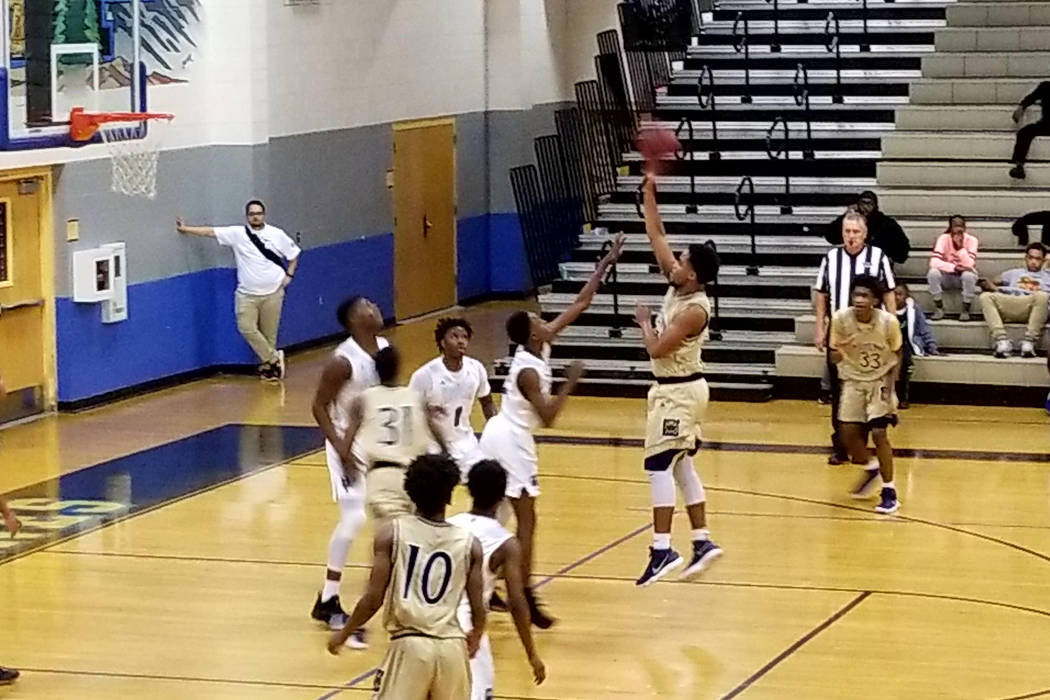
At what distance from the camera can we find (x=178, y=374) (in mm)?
18922

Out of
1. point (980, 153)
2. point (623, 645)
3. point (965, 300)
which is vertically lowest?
point (623, 645)

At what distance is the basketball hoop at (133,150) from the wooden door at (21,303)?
90cm

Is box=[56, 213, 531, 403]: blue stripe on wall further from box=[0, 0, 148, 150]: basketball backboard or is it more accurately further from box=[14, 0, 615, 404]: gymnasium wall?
box=[0, 0, 148, 150]: basketball backboard

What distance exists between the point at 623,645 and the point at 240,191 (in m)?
10.5

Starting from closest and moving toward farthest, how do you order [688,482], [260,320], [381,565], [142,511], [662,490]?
[381,565] < [662,490] < [688,482] < [142,511] < [260,320]

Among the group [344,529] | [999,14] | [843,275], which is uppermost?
[999,14]

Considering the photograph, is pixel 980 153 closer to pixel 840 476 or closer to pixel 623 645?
pixel 840 476

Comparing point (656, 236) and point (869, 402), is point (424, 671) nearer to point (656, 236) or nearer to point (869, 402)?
point (656, 236)


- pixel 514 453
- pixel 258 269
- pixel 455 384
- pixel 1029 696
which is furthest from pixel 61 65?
pixel 1029 696

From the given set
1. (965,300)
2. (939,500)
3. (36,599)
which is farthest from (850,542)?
(965,300)

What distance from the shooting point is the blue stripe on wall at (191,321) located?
17.4 metres

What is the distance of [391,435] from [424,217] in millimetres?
14551

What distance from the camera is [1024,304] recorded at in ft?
58.3

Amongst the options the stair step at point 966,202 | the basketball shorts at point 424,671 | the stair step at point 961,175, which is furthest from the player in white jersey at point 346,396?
the stair step at point 961,175
